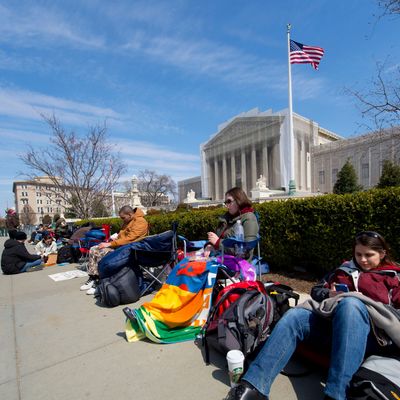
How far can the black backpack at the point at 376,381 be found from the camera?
146 centimetres

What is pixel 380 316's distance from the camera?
5.70 feet

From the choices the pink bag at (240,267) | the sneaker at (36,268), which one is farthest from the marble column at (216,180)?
the pink bag at (240,267)

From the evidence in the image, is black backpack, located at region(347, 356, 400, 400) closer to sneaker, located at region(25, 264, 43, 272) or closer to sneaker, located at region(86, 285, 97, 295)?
sneaker, located at region(86, 285, 97, 295)

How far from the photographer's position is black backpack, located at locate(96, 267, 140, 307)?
386 cm

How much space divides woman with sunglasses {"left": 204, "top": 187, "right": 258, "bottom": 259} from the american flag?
61.1 ft

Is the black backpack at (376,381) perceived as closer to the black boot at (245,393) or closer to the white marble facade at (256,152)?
the black boot at (245,393)

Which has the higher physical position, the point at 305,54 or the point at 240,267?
the point at 305,54

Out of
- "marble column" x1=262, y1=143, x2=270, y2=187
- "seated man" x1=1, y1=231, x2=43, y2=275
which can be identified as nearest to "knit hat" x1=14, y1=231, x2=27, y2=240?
"seated man" x1=1, y1=231, x2=43, y2=275

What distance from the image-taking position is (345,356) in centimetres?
166

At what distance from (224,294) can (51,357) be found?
6.09 ft

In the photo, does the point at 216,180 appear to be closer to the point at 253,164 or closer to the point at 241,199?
the point at 253,164

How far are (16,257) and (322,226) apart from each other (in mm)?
7428

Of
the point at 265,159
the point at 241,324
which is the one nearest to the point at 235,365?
the point at 241,324

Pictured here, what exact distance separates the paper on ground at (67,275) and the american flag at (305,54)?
19.5 m
